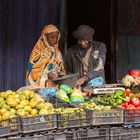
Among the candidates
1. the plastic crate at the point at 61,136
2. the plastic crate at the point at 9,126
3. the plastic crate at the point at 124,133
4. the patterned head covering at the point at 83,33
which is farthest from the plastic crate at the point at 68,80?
the plastic crate at the point at 9,126

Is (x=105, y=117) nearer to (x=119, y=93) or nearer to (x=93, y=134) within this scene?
(x=93, y=134)

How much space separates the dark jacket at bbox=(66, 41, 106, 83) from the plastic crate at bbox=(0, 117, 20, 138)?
2.87 meters

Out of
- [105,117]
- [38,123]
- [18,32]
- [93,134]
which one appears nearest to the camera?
[38,123]

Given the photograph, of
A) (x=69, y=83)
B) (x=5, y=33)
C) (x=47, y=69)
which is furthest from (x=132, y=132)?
(x=5, y=33)

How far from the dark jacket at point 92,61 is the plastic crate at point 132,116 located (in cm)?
216

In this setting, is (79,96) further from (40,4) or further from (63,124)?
(40,4)

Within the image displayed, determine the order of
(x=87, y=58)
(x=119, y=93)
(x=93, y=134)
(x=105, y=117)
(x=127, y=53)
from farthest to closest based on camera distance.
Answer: (x=127, y=53)
(x=87, y=58)
(x=119, y=93)
(x=105, y=117)
(x=93, y=134)

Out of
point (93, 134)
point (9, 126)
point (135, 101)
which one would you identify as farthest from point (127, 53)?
point (9, 126)

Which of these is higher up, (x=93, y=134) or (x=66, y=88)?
(x=66, y=88)

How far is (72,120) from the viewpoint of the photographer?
174 inches

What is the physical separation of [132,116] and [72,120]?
2.11 feet

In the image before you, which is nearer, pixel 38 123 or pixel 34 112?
pixel 38 123

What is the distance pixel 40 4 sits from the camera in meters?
8.40

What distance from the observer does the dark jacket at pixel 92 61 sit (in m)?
7.00
